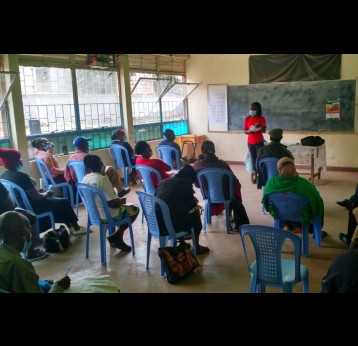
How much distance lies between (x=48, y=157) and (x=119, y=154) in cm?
168

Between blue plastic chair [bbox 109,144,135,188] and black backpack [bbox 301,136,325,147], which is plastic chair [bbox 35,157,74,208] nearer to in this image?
blue plastic chair [bbox 109,144,135,188]

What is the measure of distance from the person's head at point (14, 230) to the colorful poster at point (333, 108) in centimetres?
690

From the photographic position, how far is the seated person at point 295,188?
3535 mm

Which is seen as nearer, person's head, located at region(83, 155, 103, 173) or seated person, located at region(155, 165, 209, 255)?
seated person, located at region(155, 165, 209, 255)

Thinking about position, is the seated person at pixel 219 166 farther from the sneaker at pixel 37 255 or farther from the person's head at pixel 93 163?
the sneaker at pixel 37 255

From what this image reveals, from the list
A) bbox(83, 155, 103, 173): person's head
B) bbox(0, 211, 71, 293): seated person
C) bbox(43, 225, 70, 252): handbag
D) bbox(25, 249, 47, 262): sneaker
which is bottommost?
bbox(25, 249, 47, 262): sneaker

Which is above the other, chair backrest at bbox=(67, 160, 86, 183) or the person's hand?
chair backrest at bbox=(67, 160, 86, 183)

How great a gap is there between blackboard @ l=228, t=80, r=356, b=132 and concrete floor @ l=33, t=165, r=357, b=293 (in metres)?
3.22

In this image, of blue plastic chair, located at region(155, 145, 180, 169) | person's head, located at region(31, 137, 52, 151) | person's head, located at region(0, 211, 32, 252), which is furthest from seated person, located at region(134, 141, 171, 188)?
person's head, located at region(0, 211, 32, 252)

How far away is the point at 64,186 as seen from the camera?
543 cm

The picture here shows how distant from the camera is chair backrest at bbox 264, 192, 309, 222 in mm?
3514

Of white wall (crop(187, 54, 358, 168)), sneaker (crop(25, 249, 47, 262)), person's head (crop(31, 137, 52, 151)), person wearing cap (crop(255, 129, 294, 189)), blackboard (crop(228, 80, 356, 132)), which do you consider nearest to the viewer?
sneaker (crop(25, 249, 47, 262))

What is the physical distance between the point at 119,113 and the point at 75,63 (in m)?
1.43
